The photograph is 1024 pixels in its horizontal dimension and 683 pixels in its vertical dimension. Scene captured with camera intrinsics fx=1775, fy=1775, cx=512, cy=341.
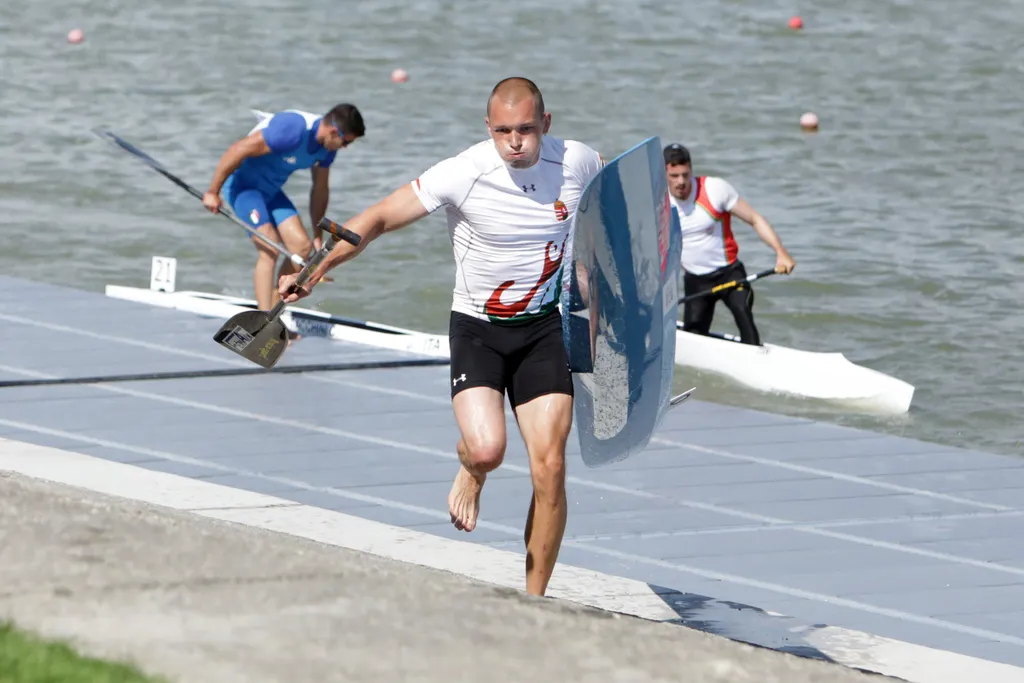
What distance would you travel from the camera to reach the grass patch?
439 cm

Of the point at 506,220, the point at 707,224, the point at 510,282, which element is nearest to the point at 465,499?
the point at 510,282

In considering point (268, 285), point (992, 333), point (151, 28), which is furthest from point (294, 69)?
point (268, 285)

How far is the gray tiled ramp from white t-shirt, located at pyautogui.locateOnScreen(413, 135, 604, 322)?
135 centimetres

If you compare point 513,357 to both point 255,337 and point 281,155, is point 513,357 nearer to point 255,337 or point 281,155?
point 255,337

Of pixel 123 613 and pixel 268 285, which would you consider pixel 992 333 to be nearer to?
pixel 268 285

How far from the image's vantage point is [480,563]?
7039 millimetres

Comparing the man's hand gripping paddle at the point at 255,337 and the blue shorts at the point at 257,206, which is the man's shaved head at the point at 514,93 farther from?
the blue shorts at the point at 257,206

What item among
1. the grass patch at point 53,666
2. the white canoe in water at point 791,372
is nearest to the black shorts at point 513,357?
the grass patch at point 53,666

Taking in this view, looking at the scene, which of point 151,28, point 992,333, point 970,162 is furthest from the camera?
point 151,28

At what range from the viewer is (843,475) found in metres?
9.05

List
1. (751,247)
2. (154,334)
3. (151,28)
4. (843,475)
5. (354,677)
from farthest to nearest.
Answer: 1. (151,28)
2. (751,247)
3. (154,334)
4. (843,475)
5. (354,677)

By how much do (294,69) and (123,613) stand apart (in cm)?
2651

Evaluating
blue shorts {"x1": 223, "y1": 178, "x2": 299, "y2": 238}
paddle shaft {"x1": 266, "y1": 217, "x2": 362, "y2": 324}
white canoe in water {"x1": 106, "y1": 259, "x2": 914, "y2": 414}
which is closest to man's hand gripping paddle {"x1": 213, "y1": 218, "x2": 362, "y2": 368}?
paddle shaft {"x1": 266, "y1": 217, "x2": 362, "y2": 324}

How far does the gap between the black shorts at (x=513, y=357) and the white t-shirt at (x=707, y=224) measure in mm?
6406
